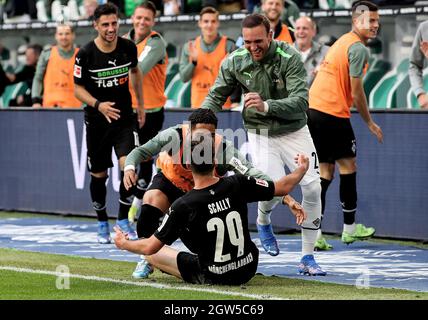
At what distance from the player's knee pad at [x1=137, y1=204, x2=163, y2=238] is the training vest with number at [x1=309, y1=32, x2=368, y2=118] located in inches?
136

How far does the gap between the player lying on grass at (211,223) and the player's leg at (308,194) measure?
44.5 inches

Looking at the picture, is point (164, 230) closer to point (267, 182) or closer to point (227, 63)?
point (267, 182)

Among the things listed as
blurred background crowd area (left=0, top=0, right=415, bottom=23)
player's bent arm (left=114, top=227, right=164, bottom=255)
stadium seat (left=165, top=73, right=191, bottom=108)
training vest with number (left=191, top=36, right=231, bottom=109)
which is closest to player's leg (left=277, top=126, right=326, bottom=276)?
player's bent arm (left=114, top=227, right=164, bottom=255)

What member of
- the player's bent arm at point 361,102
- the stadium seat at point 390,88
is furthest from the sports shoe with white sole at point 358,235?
the stadium seat at point 390,88

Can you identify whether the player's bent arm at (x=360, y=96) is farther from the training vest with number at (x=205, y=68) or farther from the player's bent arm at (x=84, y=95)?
the training vest with number at (x=205, y=68)

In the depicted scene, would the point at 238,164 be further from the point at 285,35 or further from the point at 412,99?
the point at 412,99

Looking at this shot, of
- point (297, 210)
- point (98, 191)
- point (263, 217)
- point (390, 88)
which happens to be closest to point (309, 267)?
point (263, 217)

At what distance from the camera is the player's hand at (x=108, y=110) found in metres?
13.2

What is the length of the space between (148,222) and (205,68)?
21.9 ft

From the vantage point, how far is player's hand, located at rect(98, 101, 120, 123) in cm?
1319

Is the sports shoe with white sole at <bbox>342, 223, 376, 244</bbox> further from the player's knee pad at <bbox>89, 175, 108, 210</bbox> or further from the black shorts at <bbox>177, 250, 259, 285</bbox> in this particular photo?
the black shorts at <bbox>177, 250, 259, 285</bbox>

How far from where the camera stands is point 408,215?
13.6m
